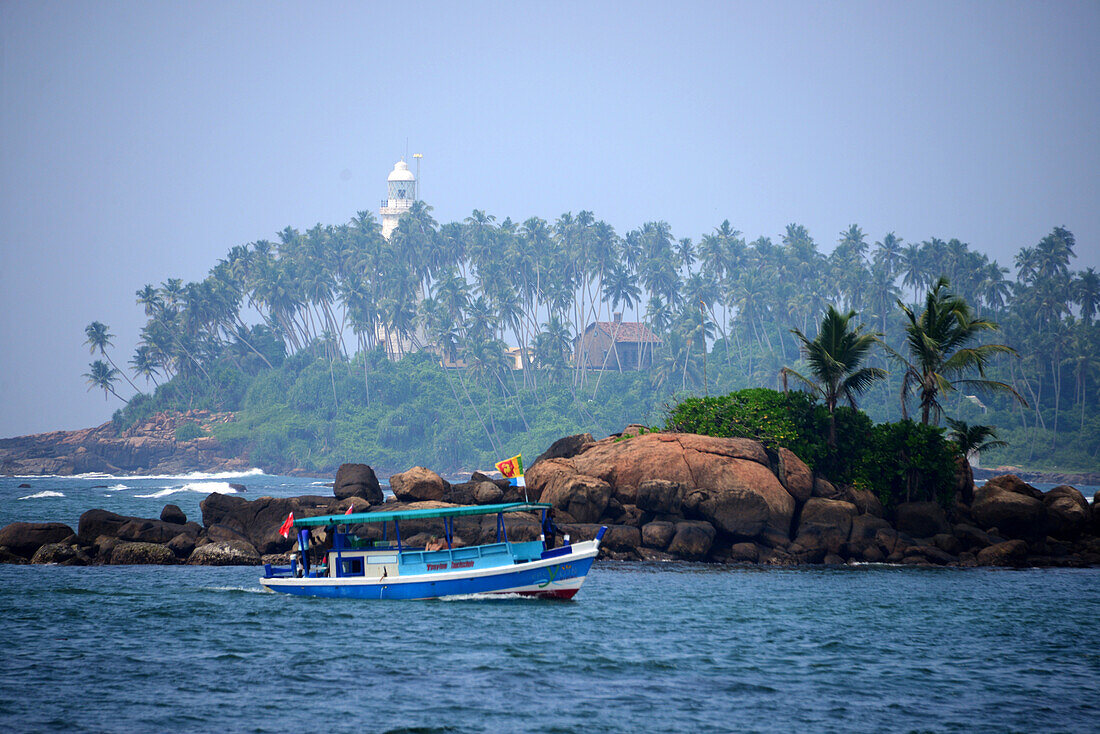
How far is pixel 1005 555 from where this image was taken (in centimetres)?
3962

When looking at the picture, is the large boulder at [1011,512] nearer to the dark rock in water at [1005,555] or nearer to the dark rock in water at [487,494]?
the dark rock in water at [1005,555]

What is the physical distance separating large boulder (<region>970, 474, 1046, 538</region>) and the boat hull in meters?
20.7

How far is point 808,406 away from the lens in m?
44.2

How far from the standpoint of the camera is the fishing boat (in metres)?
29.6

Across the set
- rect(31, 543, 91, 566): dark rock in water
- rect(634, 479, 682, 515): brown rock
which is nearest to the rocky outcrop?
rect(31, 543, 91, 566): dark rock in water

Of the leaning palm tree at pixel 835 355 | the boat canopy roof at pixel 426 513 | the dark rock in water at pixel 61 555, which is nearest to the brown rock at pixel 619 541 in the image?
the boat canopy roof at pixel 426 513

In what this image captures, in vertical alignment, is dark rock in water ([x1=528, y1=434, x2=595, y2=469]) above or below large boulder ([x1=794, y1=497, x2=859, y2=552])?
above

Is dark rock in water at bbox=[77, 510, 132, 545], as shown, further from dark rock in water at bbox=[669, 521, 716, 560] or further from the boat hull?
dark rock in water at bbox=[669, 521, 716, 560]

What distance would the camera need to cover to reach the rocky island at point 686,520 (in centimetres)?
3872

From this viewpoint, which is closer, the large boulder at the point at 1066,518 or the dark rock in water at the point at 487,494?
the dark rock in water at the point at 487,494

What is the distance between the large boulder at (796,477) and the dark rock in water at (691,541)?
4.20 m

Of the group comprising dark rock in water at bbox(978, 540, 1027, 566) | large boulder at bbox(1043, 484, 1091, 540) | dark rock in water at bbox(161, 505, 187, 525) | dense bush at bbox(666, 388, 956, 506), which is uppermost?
dense bush at bbox(666, 388, 956, 506)

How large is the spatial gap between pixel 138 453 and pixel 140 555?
85033 millimetres

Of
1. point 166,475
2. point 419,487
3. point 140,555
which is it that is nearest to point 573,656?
point 419,487
